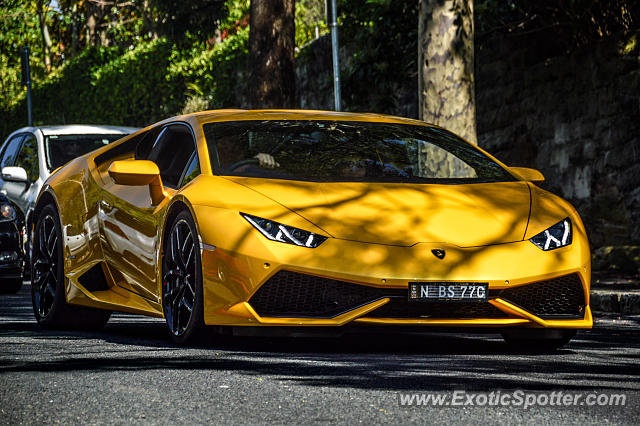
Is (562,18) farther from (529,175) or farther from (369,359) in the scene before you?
(369,359)

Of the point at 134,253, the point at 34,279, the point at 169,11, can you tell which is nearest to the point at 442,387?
the point at 134,253

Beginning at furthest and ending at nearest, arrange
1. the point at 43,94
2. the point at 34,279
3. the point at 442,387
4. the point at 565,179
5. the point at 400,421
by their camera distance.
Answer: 1. the point at 43,94
2. the point at 565,179
3. the point at 34,279
4. the point at 442,387
5. the point at 400,421

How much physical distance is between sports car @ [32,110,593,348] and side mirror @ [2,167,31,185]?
5.16m

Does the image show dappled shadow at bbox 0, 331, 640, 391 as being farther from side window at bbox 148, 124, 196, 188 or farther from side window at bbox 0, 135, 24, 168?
side window at bbox 0, 135, 24, 168

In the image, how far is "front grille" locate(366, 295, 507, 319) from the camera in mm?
6172

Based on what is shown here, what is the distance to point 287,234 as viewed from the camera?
6.17 metres

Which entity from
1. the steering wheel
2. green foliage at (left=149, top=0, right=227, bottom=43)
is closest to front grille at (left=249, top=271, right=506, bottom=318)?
the steering wheel

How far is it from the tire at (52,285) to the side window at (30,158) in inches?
192

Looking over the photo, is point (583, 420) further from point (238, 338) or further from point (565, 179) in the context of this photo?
point (565, 179)

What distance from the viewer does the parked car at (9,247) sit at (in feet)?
38.0

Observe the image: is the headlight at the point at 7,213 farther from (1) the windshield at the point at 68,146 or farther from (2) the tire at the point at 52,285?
(2) the tire at the point at 52,285

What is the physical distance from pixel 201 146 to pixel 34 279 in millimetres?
2211

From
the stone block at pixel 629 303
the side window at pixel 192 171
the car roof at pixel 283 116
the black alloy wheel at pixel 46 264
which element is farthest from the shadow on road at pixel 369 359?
the stone block at pixel 629 303

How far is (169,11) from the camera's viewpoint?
20859mm
